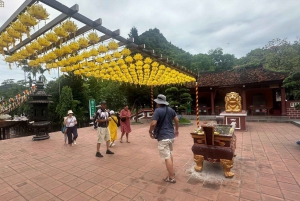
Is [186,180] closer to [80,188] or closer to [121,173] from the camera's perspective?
[121,173]

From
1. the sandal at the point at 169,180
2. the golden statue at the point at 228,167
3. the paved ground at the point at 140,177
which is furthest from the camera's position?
the golden statue at the point at 228,167

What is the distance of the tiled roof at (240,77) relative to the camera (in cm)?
1251

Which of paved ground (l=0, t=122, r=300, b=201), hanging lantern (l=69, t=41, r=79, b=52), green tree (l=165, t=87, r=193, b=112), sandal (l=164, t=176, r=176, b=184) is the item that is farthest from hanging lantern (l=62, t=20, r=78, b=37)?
green tree (l=165, t=87, r=193, b=112)

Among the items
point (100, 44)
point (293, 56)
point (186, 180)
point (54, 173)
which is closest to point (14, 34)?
point (100, 44)

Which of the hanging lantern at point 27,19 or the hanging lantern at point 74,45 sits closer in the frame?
the hanging lantern at point 27,19

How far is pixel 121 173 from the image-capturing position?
12.2ft

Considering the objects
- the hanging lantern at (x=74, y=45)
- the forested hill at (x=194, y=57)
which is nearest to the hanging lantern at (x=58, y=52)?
the hanging lantern at (x=74, y=45)

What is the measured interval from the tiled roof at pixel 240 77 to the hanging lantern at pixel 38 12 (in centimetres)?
1410

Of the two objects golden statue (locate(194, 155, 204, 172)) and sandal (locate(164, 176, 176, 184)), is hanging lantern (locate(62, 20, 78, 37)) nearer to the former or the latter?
sandal (locate(164, 176, 176, 184))

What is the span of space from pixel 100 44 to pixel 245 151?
5711 mm

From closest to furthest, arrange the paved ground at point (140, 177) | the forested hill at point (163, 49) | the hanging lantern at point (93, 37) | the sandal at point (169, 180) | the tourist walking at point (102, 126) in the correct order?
1. the paved ground at point (140, 177)
2. the sandal at point (169, 180)
3. the hanging lantern at point (93, 37)
4. the tourist walking at point (102, 126)
5. the forested hill at point (163, 49)

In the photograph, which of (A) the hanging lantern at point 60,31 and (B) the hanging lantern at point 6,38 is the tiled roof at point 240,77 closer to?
(A) the hanging lantern at point 60,31

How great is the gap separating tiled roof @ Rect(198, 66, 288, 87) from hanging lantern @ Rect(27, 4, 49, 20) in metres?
14.1

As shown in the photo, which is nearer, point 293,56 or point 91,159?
point 91,159
